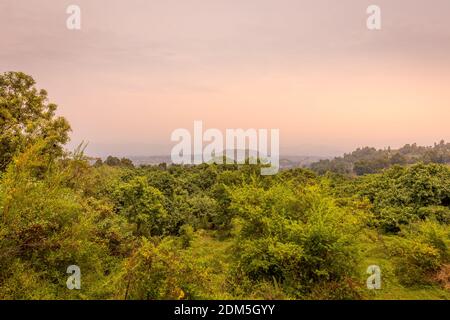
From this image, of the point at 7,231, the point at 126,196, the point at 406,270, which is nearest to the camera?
the point at 7,231

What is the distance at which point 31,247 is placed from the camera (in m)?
10.9

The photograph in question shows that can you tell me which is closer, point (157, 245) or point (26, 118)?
point (157, 245)

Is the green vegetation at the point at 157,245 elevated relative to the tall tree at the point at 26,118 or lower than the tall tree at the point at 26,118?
lower

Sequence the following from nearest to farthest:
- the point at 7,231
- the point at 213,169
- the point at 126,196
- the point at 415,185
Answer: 1. the point at 7,231
2. the point at 126,196
3. the point at 415,185
4. the point at 213,169

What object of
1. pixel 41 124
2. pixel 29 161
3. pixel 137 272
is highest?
pixel 41 124

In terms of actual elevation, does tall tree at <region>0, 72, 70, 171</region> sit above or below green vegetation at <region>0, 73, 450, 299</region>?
above

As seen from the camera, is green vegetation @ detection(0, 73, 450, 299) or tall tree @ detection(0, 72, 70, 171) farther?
tall tree @ detection(0, 72, 70, 171)

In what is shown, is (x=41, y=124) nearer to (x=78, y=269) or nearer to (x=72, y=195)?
(x=72, y=195)

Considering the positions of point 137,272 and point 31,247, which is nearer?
point 137,272

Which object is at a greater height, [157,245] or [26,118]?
[26,118]

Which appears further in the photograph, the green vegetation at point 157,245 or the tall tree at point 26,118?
the tall tree at point 26,118

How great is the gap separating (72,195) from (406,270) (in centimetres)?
1724
